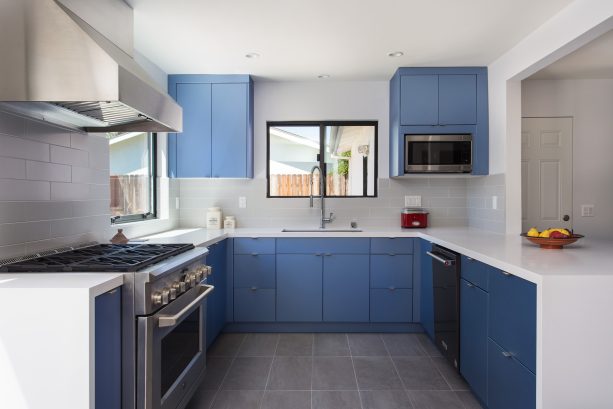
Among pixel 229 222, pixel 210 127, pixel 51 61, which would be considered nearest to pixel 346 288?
pixel 229 222

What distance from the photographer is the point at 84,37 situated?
1.54m

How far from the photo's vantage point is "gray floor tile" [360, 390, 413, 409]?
2.22 m

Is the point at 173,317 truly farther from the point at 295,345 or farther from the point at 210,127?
the point at 210,127

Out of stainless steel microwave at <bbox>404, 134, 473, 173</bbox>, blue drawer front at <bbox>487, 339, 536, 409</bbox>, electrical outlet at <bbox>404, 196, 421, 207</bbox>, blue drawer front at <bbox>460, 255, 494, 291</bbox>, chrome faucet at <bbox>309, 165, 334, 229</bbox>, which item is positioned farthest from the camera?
electrical outlet at <bbox>404, 196, 421, 207</bbox>

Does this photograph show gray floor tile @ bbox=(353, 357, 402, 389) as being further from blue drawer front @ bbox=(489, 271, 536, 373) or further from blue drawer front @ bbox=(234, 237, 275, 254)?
blue drawer front @ bbox=(234, 237, 275, 254)

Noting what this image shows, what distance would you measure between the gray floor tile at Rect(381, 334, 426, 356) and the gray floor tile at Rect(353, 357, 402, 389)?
18 centimetres

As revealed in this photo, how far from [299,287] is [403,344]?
100 centimetres

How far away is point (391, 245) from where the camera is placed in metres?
3.35

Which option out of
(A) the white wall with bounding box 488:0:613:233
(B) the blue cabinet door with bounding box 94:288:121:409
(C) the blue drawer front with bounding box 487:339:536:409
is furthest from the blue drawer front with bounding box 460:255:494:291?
(B) the blue cabinet door with bounding box 94:288:121:409

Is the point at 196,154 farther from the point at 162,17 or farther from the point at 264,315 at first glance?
the point at 264,315

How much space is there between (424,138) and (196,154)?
7.08ft

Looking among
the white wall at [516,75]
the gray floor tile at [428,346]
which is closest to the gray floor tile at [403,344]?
the gray floor tile at [428,346]

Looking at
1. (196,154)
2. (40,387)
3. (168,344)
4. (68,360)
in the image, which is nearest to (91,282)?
(68,360)

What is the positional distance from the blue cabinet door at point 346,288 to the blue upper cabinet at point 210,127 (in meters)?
1.22
